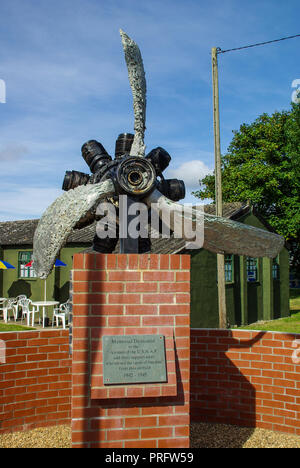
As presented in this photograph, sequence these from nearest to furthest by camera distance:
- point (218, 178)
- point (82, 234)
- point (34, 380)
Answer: point (34, 380) < point (218, 178) < point (82, 234)

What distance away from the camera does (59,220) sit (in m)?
4.15

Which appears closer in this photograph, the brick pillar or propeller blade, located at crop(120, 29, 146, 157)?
the brick pillar

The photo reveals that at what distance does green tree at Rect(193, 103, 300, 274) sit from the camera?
83.5 feet

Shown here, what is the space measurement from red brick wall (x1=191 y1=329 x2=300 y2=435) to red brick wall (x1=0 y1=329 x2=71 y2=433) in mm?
1621

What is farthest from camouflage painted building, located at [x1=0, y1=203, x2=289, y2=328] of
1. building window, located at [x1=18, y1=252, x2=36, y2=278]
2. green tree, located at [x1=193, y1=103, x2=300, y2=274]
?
green tree, located at [x1=193, y1=103, x2=300, y2=274]

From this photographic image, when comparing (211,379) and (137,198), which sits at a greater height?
(137,198)

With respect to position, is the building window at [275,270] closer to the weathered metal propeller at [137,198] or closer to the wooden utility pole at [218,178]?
the wooden utility pole at [218,178]

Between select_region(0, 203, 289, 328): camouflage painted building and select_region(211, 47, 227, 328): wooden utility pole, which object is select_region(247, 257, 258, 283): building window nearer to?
select_region(0, 203, 289, 328): camouflage painted building

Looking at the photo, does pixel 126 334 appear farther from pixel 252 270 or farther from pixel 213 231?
pixel 252 270

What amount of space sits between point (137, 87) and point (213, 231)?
1757 mm

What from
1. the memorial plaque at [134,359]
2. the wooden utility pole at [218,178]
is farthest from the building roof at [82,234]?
the memorial plaque at [134,359]

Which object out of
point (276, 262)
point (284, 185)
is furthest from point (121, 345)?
point (284, 185)

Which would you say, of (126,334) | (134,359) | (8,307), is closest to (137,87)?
(126,334)
